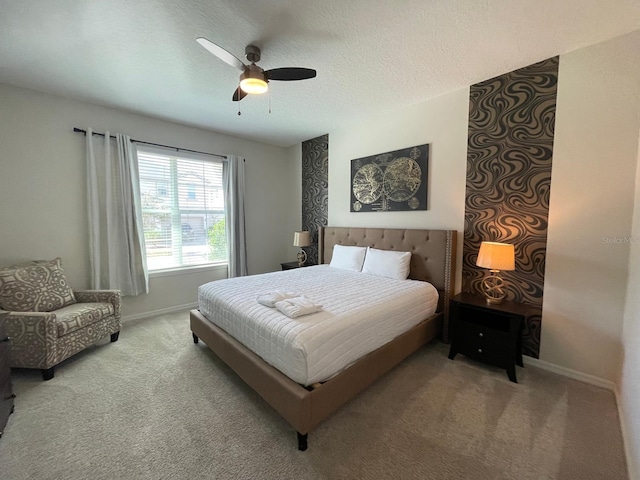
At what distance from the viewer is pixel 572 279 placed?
86.4 inches

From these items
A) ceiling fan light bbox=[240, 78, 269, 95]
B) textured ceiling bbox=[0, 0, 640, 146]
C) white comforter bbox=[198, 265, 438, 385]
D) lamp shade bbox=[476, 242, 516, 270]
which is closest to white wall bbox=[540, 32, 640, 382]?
textured ceiling bbox=[0, 0, 640, 146]

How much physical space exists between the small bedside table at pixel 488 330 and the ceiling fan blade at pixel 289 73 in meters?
2.42

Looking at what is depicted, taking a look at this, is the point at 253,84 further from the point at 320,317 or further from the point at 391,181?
the point at 391,181

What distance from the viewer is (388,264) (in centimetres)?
308

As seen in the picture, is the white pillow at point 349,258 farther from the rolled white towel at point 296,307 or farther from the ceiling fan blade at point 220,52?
the ceiling fan blade at point 220,52

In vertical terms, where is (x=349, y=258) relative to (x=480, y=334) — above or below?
above

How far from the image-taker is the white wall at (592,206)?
1955 mm

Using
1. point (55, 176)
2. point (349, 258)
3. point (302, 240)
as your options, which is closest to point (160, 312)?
point (55, 176)

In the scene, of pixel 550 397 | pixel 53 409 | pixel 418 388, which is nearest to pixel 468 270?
pixel 550 397

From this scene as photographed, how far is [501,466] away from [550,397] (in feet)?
3.08

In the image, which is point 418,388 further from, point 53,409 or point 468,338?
point 53,409

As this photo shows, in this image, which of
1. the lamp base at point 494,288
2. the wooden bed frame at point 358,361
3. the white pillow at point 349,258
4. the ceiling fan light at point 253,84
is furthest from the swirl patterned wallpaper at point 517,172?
the ceiling fan light at point 253,84

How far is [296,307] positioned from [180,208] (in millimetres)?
3012

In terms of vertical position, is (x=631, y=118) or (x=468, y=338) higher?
(x=631, y=118)
